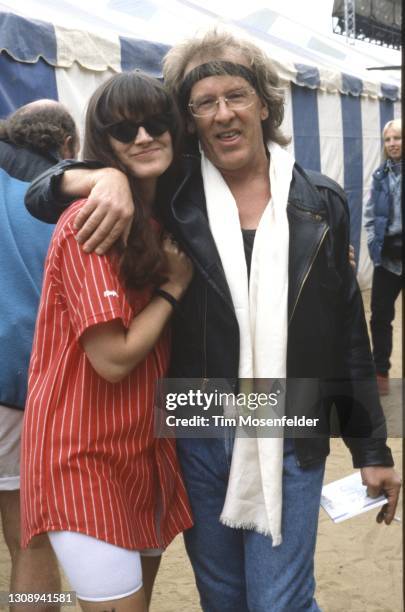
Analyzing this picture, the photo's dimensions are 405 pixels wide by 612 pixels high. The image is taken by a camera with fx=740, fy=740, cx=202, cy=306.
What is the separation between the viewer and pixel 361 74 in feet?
23.9

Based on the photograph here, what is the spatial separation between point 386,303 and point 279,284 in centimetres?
349

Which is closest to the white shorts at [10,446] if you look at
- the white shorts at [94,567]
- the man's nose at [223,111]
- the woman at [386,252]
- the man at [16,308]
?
the man at [16,308]

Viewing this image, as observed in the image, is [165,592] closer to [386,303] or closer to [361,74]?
[386,303]

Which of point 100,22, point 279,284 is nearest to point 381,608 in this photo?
point 279,284

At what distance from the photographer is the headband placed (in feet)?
5.00

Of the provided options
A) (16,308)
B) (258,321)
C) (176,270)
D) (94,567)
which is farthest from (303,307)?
(16,308)

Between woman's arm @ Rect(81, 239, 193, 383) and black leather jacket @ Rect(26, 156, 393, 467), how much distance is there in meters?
0.10

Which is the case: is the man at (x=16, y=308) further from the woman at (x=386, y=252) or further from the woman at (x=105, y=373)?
the woman at (x=386, y=252)

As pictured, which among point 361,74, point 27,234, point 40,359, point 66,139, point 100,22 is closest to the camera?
point 40,359

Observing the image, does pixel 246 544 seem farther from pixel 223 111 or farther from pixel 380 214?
pixel 380 214

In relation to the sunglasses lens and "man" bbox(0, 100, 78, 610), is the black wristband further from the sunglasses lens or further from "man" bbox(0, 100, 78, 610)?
"man" bbox(0, 100, 78, 610)

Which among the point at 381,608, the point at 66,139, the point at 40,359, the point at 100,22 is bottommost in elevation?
the point at 381,608

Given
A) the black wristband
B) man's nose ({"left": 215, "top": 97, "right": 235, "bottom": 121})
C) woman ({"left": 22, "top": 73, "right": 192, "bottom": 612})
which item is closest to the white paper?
woman ({"left": 22, "top": 73, "right": 192, "bottom": 612})

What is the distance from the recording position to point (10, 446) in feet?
6.72
